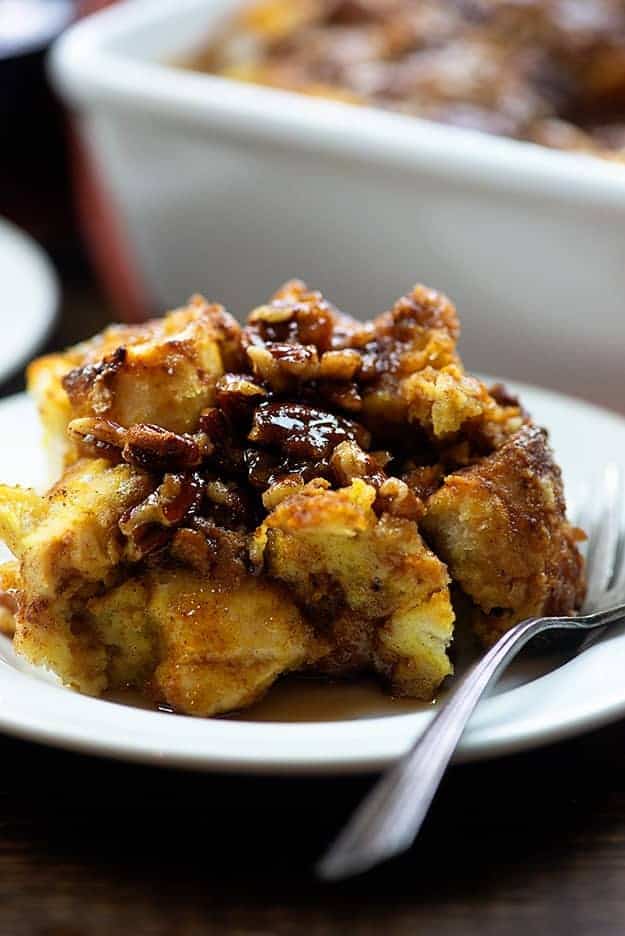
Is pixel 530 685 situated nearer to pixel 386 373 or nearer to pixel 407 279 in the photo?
pixel 386 373

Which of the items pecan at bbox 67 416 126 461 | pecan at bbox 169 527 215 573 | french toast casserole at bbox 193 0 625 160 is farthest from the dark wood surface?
french toast casserole at bbox 193 0 625 160

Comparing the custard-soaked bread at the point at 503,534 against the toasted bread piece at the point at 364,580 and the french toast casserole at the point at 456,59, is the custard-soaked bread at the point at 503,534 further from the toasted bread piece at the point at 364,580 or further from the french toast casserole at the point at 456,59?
the french toast casserole at the point at 456,59

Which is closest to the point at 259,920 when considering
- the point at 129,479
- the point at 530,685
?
the point at 530,685

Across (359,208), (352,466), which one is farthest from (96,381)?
(359,208)

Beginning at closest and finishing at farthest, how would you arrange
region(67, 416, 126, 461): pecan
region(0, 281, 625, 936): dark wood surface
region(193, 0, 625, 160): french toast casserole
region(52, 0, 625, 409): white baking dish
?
region(0, 281, 625, 936): dark wood surface → region(67, 416, 126, 461): pecan → region(52, 0, 625, 409): white baking dish → region(193, 0, 625, 160): french toast casserole

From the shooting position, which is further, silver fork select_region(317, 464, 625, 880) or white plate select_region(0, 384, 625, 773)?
white plate select_region(0, 384, 625, 773)

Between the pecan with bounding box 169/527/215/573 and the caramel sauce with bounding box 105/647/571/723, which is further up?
the pecan with bounding box 169/527/215/573

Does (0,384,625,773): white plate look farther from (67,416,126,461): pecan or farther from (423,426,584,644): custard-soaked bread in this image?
(67,416,126,461): pecan

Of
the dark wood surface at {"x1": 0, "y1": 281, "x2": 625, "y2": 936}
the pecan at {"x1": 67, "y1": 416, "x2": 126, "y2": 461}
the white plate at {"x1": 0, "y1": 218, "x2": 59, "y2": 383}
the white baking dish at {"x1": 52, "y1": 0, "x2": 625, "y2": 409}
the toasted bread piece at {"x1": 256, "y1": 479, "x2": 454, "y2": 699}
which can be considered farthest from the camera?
the white plate at {"x1": 0, "y1": 218, "x2": 59, "y2": 383}
